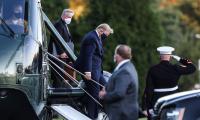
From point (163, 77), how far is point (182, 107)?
3453 mm

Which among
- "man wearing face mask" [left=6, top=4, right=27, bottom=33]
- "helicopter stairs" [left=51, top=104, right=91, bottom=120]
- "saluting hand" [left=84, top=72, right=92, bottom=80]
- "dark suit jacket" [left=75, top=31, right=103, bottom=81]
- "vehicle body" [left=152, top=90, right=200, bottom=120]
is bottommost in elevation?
"helicopter stairs" [left=51, top=104, right=91, bottom=120]

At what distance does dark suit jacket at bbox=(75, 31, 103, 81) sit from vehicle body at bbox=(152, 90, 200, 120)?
3645 mm

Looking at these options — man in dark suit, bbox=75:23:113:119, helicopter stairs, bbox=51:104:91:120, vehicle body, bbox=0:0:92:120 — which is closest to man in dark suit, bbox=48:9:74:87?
man in dark suit, bbox=75:23:113:119

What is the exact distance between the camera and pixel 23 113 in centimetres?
1315

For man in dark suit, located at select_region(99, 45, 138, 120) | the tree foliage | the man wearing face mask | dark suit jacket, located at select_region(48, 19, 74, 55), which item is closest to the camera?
man in dark suit, located at select_region(99, 45, 138, 120)

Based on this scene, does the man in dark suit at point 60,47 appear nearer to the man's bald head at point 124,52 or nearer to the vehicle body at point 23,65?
the vehicle body at point 23,65

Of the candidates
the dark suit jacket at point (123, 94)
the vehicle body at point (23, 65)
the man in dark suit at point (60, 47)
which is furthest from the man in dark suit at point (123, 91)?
the man in dark suit at point (60, 47)

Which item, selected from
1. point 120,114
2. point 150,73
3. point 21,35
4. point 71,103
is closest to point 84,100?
point 71,103

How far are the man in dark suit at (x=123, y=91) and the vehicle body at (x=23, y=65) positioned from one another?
1.34m

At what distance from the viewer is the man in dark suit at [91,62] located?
1565 centimetres

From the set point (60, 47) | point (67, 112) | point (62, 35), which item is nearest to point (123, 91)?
point (67, 112)

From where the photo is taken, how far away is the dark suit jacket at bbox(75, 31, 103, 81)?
15648 mm

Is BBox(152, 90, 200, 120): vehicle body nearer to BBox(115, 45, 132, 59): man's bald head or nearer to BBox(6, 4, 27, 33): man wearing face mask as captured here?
BBox(115, 45, 132, 59): man's bald head

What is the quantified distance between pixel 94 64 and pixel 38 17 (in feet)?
6.86
